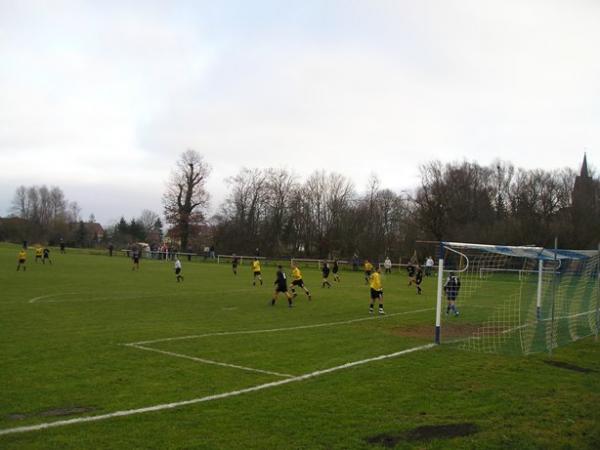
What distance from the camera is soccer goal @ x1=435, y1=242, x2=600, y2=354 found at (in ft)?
44.4

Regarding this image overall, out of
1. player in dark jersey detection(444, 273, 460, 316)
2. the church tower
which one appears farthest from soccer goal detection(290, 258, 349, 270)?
player in dark jersey detection(444, 273, 460, 316)

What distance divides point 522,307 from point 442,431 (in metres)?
17.3

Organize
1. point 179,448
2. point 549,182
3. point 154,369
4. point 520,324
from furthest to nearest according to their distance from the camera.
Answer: point 549,182, point 520,324, point 154,369, point 179,448

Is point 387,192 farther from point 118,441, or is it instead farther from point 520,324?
point 118,441

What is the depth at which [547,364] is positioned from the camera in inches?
442

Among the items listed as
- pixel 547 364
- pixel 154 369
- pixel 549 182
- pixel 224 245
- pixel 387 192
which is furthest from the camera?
pixel 387 192

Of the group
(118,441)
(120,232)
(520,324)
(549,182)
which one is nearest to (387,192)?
(549,182)

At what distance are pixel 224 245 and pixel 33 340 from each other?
63.1 m

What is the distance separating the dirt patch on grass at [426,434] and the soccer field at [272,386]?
3 cm

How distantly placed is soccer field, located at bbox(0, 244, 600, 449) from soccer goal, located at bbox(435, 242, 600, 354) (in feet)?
2.65

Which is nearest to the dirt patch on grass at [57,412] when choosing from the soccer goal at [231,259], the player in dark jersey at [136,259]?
the player in dark jersey at [136,259]

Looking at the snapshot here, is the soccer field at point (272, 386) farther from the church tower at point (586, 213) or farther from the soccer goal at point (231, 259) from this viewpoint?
the church tower at point (586, 213)

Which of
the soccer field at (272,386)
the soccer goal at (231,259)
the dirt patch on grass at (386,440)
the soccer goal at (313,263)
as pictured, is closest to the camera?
the dirt patch on grass at (386,440)

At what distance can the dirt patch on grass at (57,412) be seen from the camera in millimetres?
6984
